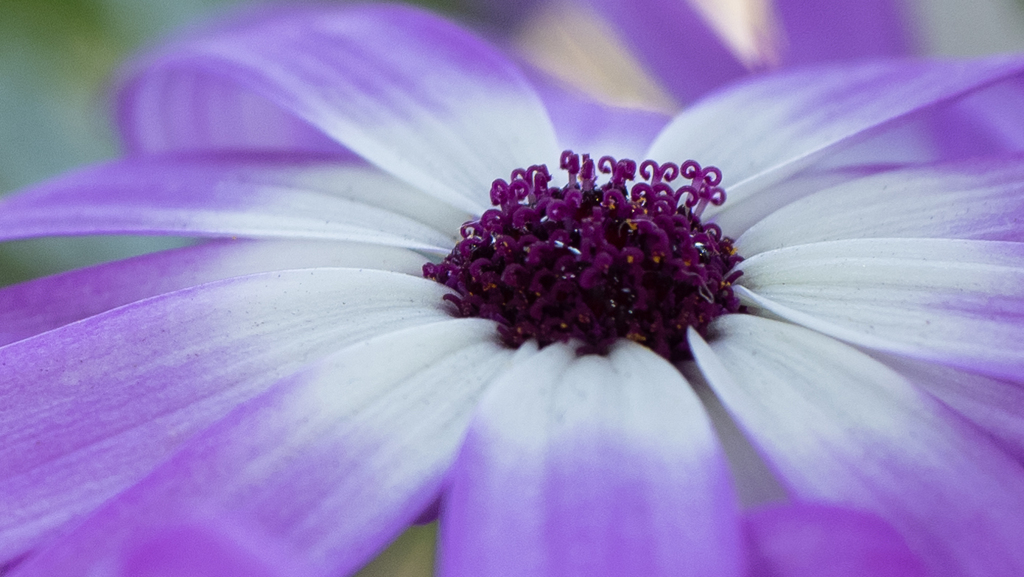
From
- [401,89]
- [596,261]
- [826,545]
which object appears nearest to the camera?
[826,545]

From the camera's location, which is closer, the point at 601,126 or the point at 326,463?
the point at 326,463

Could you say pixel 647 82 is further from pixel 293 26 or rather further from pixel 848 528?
pixel 848 528

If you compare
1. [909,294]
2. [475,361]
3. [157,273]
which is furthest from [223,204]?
[909,294]

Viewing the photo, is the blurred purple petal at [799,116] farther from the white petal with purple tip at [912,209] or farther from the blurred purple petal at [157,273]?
the blurred purple petal at [157,273]

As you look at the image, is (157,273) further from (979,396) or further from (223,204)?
(979,396)

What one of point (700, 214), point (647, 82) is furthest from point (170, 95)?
point (647, 82)

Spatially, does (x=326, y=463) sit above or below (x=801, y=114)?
below

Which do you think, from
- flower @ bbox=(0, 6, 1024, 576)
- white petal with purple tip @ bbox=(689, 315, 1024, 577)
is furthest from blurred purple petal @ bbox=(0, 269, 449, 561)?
white petal with purple tip @ bbox=(689, 315, 1024, 577)
